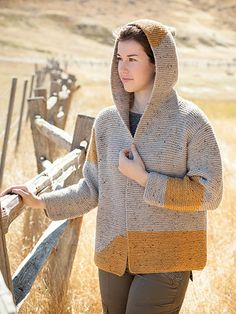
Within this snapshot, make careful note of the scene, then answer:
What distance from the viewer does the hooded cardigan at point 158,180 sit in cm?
249

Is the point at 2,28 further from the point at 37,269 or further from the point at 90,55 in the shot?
the point at 37,269

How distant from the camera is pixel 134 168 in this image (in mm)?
2525

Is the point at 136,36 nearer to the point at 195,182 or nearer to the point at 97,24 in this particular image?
the point at 195,182

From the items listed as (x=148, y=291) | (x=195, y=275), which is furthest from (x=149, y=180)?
(x=195, y=275)

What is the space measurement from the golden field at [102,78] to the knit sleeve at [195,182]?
1461 mm

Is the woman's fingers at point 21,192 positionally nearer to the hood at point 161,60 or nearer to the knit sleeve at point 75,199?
the knit sleeve at point 75,199

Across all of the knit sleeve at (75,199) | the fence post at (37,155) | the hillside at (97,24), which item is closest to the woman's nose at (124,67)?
the knit sleeve at (75,199)

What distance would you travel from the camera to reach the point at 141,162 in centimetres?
254

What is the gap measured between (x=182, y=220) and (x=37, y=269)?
33.6 inches

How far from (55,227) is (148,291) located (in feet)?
3.86

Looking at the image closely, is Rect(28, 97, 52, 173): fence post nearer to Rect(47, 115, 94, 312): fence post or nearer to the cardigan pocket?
Rect(47, 115, 94, 312): fence post

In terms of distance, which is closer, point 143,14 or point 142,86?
point 142,86

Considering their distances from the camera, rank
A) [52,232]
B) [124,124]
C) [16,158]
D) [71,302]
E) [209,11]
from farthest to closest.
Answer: [209,11]
[16,158]
[71,302]
[52,232]
[124,124]

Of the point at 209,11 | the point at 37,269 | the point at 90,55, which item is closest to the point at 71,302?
the point at 37,269
